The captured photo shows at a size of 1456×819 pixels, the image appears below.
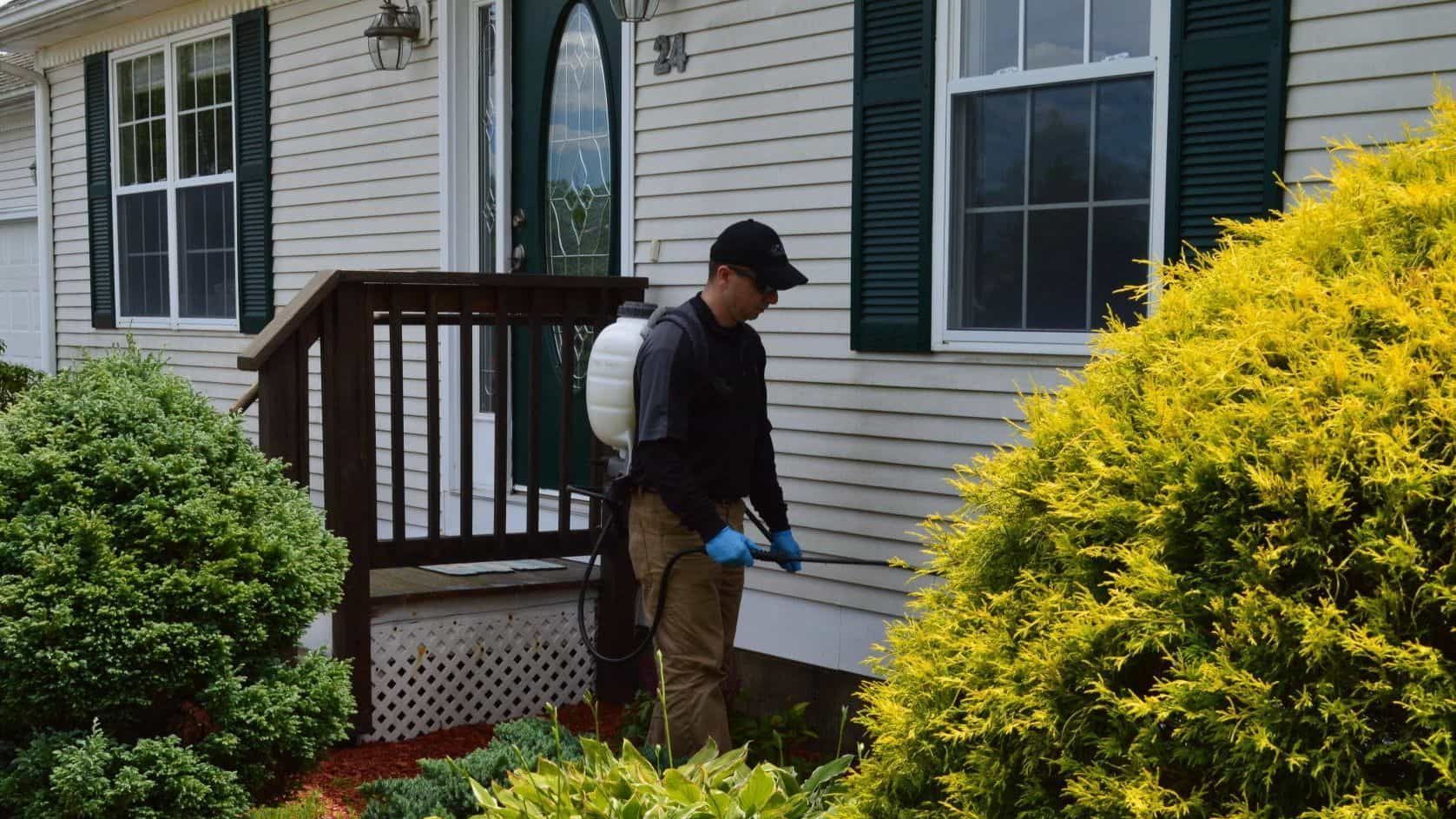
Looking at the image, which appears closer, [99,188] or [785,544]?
[785,544]

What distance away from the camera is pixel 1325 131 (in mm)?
4023

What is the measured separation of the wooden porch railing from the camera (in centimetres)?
527

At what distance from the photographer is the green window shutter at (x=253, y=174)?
8945 millimetres

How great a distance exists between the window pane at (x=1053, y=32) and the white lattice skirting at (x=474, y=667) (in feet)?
9.19

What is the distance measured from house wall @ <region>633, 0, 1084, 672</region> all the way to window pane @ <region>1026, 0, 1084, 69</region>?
2.53ft

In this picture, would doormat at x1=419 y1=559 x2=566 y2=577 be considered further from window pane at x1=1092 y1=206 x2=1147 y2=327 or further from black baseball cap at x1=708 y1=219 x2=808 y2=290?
window pane at x1=1092 y1=206 x2=1147 y2=327

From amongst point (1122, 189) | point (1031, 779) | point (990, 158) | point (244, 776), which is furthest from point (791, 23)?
point (1031, 779)

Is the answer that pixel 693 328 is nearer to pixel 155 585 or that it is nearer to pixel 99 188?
pixel 155 585

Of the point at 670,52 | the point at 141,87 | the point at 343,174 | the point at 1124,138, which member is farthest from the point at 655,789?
the point at 141,87

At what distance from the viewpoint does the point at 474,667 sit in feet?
19.0

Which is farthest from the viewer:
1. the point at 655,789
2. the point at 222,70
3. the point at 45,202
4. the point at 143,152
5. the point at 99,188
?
the point at 45,202

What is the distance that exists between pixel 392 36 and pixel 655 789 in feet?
17.2

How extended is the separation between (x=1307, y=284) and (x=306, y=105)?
7342mm

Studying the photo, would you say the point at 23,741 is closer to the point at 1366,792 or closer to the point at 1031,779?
the point at 1031,779
